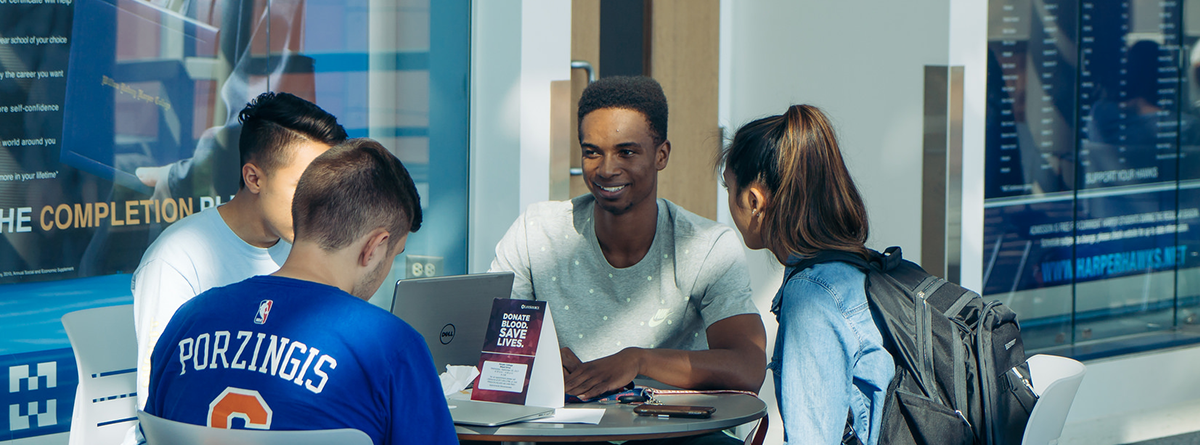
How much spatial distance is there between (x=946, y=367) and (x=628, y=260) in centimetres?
106

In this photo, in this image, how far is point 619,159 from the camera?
8.73 ft

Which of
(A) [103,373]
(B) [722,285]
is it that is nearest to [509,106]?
(B) [722,285]

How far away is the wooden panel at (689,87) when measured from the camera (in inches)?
164

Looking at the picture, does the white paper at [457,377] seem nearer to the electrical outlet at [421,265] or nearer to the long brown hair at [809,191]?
the long brown hair at [809,191]

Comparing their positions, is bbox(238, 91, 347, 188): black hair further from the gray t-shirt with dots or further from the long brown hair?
the long brown hair

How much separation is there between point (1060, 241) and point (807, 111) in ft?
11.1

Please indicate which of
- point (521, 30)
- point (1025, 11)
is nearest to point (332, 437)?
point (521, 30)

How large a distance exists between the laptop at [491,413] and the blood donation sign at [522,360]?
3 centimetres

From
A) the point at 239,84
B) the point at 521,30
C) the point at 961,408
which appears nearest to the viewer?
the point at 961,408

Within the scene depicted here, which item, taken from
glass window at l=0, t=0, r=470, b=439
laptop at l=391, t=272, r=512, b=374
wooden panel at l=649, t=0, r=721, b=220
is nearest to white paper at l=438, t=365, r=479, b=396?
laptop at l=391, t=272, r=512, b=374

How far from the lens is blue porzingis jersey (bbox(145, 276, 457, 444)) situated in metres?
1.40

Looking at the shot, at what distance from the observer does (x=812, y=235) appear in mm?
1891

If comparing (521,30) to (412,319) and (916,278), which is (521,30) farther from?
(916,278)

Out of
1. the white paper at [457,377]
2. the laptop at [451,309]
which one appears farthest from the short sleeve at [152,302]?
the white paper at [457,377]
